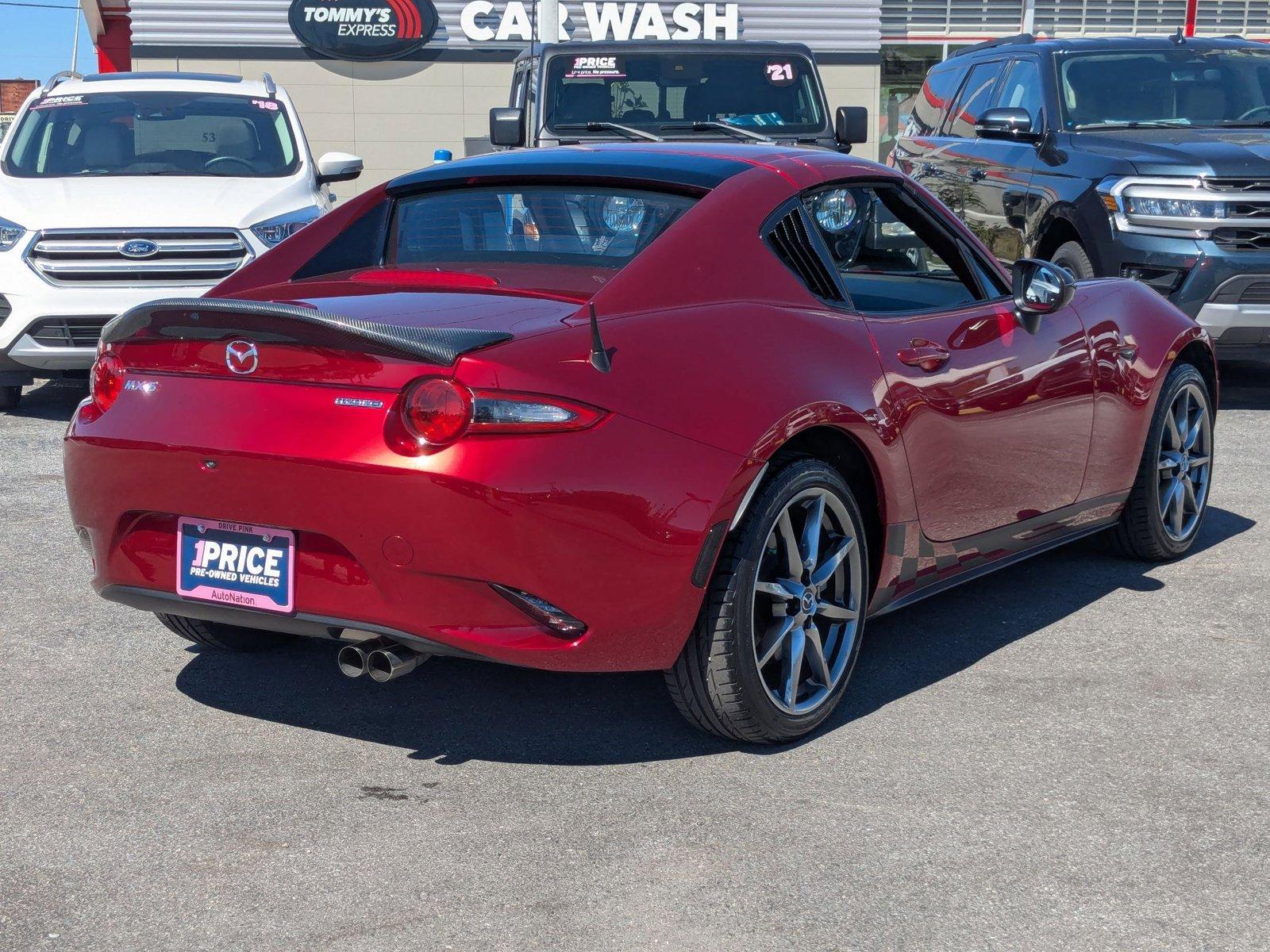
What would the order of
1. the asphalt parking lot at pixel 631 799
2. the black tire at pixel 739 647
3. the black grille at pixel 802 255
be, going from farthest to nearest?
the black grille at pixel 802 255
the black tire at pixel 739 647
the asphalt parking lot at pixel 631 799

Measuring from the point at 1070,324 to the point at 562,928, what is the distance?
2.94 metres

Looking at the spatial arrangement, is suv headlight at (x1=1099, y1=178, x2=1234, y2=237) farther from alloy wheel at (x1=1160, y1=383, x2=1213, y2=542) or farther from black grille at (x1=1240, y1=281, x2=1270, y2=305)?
alloy wheel at (x1=1160, y1=383, x2=1213, y2=542)

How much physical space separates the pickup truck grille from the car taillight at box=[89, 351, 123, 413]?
4.78 m

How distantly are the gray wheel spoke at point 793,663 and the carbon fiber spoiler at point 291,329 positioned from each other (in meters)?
1.10

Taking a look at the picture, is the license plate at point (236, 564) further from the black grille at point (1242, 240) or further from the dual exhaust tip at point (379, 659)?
the black grille at point (1242, 240)

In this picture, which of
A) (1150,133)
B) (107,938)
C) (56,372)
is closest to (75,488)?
(107,938)

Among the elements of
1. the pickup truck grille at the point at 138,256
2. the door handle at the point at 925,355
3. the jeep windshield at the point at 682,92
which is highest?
the jeep windshield at the point at 682,92

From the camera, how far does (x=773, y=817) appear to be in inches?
143

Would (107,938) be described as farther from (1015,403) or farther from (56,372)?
(56,372)

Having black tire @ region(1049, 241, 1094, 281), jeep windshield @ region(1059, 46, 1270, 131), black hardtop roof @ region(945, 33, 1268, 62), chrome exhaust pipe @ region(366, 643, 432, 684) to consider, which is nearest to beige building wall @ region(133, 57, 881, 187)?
black hardtop roof @ region(945, 33, 1268, 62)

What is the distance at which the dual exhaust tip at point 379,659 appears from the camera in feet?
12.3

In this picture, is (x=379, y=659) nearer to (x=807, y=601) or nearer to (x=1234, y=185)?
(x=807, y=601)

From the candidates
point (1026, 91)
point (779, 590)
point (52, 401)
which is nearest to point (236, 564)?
point (779, 590)

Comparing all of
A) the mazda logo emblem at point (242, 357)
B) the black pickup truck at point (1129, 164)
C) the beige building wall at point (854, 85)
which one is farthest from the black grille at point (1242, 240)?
the beige building wall at point (854, 85)
